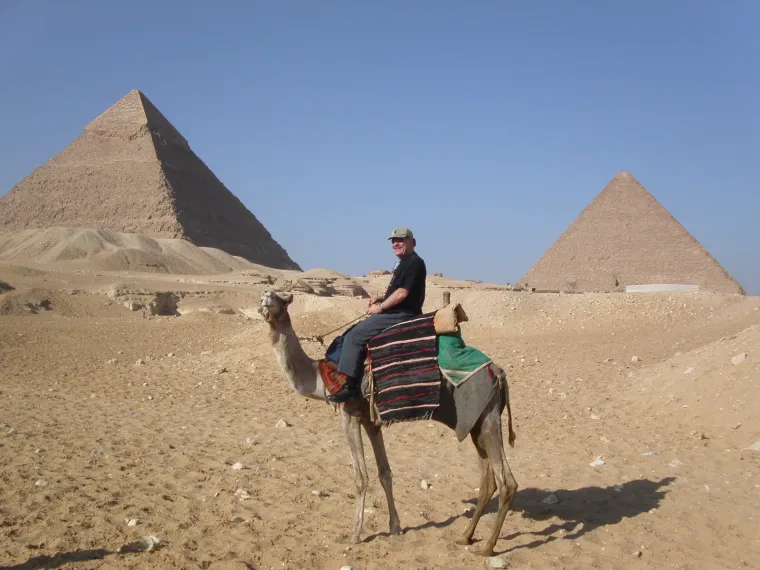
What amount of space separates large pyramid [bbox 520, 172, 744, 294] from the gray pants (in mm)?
41456

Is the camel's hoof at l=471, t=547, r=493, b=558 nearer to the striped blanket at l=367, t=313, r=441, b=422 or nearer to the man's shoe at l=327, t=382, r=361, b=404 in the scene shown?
the striped blanket at l=367, t=313, r=441, b=422

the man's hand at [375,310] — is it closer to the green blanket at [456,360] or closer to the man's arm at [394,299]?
the man's arm at [394,299]

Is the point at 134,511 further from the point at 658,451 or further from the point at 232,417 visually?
the point at 658,451

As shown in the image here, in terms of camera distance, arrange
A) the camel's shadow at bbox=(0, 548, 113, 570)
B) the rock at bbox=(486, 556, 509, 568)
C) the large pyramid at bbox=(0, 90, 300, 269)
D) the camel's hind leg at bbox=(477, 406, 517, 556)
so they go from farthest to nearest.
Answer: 1. the large pyramid at bbox=(0, 90, 300, 269)
2. the camel's hind leg at bbox=(477, 406, 517, 556)
3. the rock at bbox=(486, 556, 509, 568)
4. the camel's shadow at bbox=(0, 548, 113, 570)

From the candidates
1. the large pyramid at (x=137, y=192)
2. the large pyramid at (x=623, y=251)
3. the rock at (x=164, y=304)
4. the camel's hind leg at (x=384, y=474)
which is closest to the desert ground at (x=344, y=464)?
the camel's hind leg at (x=384, y=474)

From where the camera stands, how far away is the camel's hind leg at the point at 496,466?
13.3 ft

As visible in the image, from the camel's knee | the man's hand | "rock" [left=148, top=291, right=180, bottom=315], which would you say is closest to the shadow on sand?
the camel's knee

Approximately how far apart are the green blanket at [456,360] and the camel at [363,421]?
9cm

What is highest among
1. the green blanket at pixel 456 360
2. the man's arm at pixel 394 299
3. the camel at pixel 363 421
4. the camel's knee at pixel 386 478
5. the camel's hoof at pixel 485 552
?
the man's arm at pixel 394 299

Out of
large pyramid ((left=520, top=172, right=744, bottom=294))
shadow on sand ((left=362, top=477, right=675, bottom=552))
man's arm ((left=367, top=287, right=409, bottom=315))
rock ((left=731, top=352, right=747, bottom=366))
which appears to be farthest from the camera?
large pyramid ((left=520, top=172, right=744, bottom=294))

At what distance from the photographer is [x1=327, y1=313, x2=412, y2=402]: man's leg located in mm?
4273

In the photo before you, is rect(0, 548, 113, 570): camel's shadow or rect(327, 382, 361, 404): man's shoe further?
rect(327, 382, 361, 404): man's shoe

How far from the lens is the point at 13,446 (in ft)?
Result: 19.7

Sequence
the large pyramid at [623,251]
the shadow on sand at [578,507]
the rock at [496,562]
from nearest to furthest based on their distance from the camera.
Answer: the rock at [496,562] → the shadow on sand at [578,507] → the large pyramid at [623,251]
